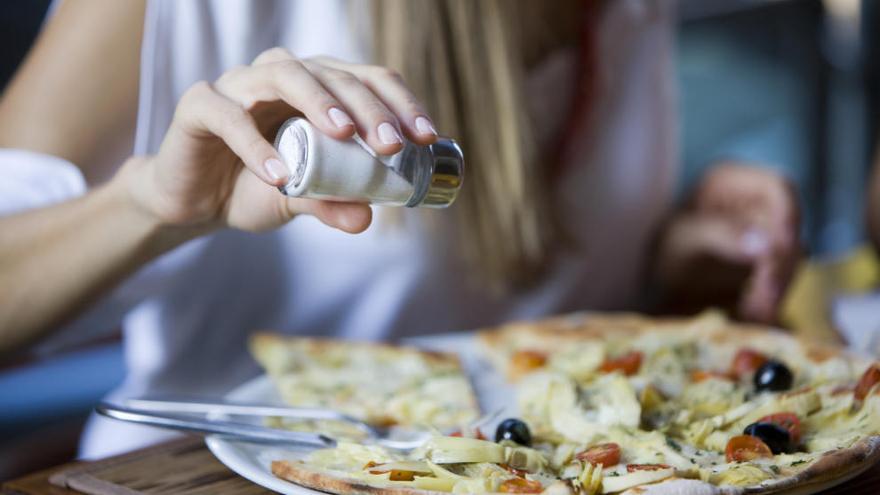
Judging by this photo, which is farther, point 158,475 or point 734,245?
point 734,245

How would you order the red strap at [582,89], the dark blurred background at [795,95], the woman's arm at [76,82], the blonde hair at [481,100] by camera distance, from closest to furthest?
1. the woman's arm at [76,82]
2. the blonde hair at [481,100]
3. the red strap at [582,89]
4. the dark blurred background at [795,95]

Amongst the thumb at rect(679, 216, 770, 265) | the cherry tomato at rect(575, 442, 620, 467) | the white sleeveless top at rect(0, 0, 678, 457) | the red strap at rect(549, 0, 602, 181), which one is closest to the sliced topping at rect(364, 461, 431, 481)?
the cherry tomato at rect(575, 442, 620, 467)

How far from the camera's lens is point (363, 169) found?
2.07ft

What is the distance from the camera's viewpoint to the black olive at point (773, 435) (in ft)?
2.26

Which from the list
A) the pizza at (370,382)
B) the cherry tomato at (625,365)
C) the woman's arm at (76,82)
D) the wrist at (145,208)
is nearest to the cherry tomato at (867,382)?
the cherry tomato at (625,365)

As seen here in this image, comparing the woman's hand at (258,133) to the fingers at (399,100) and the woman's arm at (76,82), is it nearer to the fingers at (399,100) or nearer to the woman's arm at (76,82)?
the fingers at (399,100)

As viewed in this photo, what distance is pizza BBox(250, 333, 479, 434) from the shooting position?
0.88 m

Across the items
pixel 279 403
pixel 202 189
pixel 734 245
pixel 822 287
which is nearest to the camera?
pixel 202 189

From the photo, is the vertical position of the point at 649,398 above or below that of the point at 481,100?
below

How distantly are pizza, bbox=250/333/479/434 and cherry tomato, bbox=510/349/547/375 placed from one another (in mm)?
56

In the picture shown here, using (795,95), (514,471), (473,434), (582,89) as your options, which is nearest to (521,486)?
(514,471)

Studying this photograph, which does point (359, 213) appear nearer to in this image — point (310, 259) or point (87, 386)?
point (310, 259)

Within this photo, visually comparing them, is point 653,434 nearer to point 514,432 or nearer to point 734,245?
point 514,432

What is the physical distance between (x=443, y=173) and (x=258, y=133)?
0.13m
